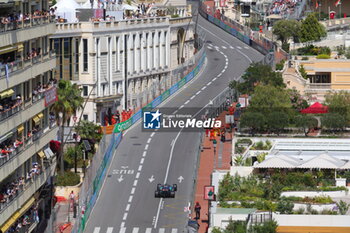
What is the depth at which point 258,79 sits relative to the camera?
151 metres

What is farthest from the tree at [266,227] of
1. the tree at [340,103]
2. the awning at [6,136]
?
the tree at [340,103]

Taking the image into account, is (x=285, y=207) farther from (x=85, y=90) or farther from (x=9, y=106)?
(x=85, y=90)

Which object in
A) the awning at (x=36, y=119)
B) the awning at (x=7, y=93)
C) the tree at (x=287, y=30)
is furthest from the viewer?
the tree at (x=287, y=30)

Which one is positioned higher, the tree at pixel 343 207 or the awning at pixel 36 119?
the awning at pixel 36 119

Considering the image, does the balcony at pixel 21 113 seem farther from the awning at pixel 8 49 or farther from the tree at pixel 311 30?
the tree at pixel 311 30

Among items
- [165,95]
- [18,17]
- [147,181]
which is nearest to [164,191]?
[147,181]

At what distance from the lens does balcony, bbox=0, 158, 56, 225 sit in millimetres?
88344

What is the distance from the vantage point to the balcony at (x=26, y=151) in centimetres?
8859

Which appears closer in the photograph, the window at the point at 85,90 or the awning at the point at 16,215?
the awning at the point at 16,215

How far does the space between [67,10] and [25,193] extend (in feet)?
219

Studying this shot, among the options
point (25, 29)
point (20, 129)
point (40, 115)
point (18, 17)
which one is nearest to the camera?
point (18, 17)

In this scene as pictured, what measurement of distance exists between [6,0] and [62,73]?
63.1 m

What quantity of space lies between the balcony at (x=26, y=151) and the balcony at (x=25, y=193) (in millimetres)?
1874

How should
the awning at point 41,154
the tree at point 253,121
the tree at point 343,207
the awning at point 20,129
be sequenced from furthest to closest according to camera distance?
the tree at point 253,121, the awning at point 41,154, the tree at point 343,207, the awning at point 20,129
